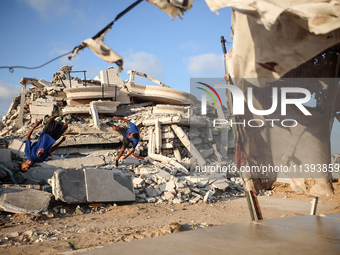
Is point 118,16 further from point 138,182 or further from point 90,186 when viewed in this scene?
point 138,182

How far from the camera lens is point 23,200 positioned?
641 centimetres

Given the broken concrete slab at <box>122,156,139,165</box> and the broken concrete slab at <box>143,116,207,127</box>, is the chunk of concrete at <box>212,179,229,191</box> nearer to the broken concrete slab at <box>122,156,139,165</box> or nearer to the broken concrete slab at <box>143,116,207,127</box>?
the broken concrete slab at <box>122,156,139,165</box>

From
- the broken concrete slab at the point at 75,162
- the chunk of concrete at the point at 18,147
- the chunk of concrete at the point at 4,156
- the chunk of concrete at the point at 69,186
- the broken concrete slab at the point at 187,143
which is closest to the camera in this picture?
the chunk of concrete at the point at 69,186

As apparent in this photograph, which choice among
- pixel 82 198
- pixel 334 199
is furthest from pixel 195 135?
pixel 82 198

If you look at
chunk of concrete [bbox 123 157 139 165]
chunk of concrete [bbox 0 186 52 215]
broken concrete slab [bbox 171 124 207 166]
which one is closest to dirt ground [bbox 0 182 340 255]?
chunk of concrete [bbox 0 186 52 215]

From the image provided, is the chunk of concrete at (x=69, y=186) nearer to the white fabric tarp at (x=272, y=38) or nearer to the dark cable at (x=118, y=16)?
the white fabric tarp at (x=272, y=38)

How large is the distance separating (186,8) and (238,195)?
9.14 m

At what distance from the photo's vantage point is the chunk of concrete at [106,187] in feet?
23.9

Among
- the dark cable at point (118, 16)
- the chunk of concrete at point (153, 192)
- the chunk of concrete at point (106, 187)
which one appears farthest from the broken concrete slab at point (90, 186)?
the dark cable at point (118, 16)

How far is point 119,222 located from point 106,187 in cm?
165

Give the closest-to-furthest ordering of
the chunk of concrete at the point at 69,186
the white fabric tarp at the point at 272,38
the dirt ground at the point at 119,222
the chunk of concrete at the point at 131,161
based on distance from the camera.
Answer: the white fabric tarp at the point at 272,38 → the dirt ground at the point at 119,222 → the chunk of concrete at the point at 69,186 → the chunk of concrete at the point at 131,161

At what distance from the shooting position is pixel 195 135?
1489 centimetres

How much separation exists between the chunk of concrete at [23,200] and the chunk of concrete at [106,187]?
101 cm

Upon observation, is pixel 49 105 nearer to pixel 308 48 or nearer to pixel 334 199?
pixel 334 199
